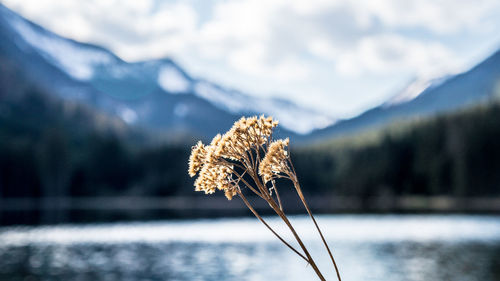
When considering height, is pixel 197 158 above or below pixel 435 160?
below

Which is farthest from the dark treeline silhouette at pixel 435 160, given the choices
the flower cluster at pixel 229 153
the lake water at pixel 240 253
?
the flower cluster at pixel 229 153

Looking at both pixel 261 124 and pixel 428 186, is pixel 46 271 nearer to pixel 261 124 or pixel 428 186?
pixel 261 124

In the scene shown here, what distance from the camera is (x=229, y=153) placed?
391 centimetres

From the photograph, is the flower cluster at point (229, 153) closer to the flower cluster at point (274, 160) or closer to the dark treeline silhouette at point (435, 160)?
the flower cluster at point (274, 160)

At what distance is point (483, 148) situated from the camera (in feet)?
485

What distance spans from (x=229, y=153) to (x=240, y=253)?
3750 centimetres

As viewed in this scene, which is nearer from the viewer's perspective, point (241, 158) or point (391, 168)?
point (241, 158)

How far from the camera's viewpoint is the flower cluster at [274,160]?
384cm

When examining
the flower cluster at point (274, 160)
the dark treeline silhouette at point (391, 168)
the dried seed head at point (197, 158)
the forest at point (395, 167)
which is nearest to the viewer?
the flower cluster at point (274, 160)

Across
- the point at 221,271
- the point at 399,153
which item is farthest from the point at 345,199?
the point at 221,271

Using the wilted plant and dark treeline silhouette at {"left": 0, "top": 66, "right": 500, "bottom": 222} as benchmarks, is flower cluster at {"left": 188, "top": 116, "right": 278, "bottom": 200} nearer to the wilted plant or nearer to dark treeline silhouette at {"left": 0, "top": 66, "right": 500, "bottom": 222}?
the wilted plant

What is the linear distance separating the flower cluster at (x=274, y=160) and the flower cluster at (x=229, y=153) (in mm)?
87

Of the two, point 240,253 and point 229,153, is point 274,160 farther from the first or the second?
point 240,253

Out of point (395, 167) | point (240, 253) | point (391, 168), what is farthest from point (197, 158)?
point (395, 167)
